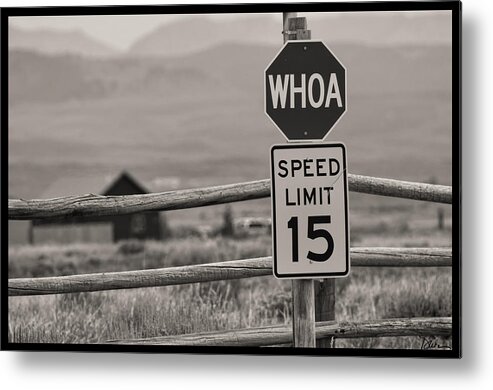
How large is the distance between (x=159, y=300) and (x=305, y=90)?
42.6 inches

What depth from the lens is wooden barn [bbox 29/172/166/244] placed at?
5352mm

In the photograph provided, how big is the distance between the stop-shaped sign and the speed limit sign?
3.3 inches

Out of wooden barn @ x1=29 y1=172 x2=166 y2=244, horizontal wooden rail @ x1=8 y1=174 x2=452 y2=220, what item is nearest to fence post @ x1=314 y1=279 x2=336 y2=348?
horizontal wooden rail @ x1=8 y1=174 x2=452 y2=220

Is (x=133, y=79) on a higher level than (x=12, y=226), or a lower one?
higher

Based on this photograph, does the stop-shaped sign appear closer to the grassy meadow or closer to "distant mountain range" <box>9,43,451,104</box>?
"distant mountain range" <box>9,43,451,104</box>

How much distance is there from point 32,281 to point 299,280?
113cm

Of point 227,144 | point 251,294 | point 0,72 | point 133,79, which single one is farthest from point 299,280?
point 0,72

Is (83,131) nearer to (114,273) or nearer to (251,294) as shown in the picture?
(114,273)

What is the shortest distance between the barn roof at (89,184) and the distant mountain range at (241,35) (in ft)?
1.67

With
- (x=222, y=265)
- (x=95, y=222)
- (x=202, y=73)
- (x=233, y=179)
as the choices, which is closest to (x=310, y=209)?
(x=233, y=179)

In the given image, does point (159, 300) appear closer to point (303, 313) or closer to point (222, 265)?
point (222, 265)

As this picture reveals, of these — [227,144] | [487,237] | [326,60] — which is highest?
A: [326,60]

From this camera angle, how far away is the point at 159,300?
5.42 metres

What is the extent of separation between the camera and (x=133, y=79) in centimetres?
534
